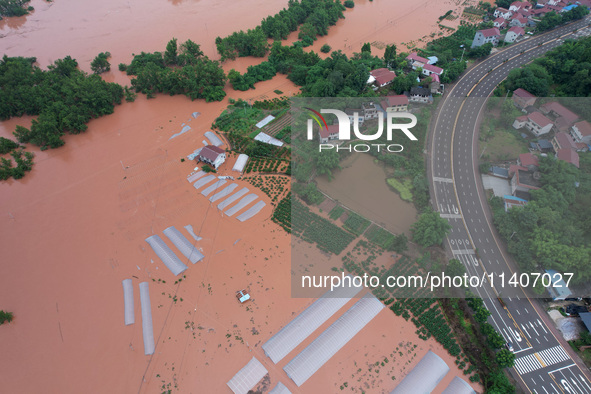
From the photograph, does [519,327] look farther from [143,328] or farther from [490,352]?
[143,328]

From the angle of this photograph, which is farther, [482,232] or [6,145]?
[6,145]

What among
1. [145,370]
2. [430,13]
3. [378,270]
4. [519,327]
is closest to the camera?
[145,370]

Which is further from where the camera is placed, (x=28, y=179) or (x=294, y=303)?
(x=28, y=179)

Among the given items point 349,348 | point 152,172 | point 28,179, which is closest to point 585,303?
point 349,348

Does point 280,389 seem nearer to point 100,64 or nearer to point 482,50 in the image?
point 100,64

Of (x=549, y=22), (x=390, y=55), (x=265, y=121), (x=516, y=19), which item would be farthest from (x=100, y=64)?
(x=549, y=22)

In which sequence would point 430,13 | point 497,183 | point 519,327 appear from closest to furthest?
point 519,327 < point 497,183 < point 430,13

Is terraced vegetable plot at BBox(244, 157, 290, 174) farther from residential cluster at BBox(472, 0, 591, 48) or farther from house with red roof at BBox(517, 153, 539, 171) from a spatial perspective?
residential cluster at BBox(472, 0, 591, 48)

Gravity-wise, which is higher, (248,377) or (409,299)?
(248,377)
